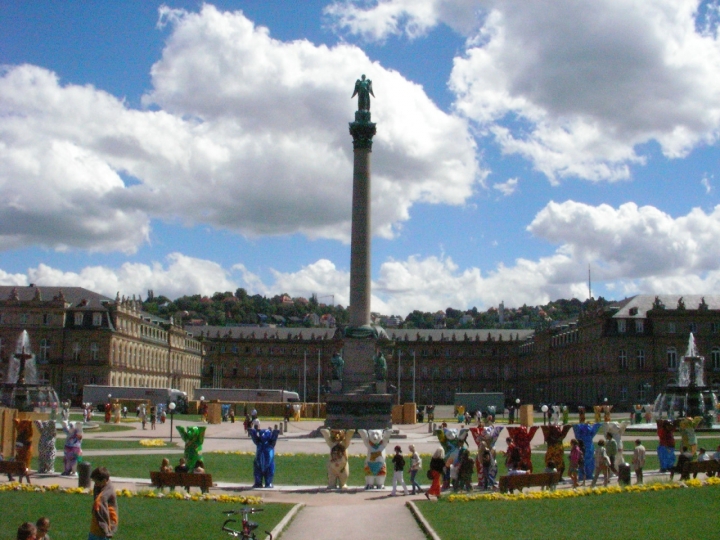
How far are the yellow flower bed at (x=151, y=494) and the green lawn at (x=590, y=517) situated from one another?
538cm

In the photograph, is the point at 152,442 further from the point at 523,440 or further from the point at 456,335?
the point at 456,335

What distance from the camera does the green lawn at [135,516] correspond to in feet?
61.8

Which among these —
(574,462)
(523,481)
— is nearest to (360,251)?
(574,462)

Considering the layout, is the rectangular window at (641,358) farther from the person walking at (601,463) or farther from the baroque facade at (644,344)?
the person walking at (601,463)

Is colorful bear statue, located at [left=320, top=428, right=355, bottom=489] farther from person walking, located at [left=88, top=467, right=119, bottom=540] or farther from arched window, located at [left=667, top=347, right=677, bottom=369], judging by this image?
arched window, located at [left=667, top=347, right=677, bottom=369]

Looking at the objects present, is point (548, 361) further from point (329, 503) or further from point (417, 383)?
point (329, 503)

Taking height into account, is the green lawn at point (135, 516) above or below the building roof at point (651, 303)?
below

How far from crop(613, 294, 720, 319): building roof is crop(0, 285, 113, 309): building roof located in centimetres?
7568

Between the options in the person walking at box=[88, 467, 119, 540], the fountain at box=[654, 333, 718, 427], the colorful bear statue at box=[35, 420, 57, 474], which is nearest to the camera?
the person walking at box=[88, 467, 119, 540]

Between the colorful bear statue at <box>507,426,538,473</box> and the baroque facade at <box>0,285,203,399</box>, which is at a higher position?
the baroque facade at <box>0,285,203,399</box>

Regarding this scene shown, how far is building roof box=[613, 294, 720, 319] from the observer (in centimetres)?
11450

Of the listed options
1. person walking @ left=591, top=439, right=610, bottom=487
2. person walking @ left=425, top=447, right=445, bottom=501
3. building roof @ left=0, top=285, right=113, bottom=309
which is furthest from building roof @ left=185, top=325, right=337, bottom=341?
person walking @ left=425, top=447, right=445, bottom=501

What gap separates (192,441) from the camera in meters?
27.9

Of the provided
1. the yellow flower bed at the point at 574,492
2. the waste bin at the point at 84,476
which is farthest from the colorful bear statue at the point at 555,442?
the waste bin at the point at 84,476
